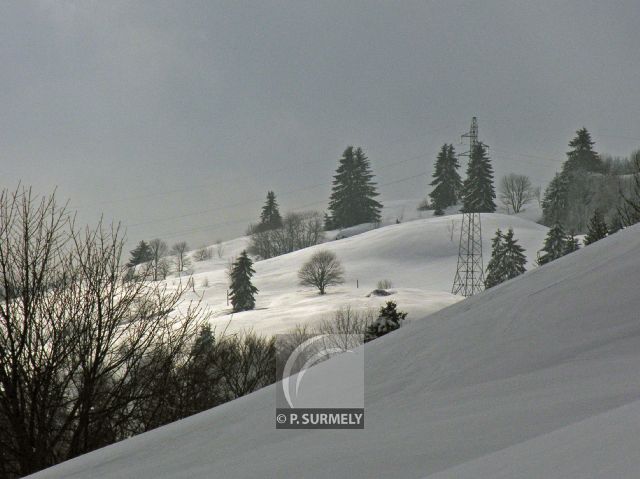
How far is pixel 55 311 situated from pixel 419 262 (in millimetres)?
61202

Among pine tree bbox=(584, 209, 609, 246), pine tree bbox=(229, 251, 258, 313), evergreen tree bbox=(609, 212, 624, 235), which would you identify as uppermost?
evergreen tree bbox=(609, 212, 624, 235)

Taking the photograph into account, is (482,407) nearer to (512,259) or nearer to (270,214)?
(512,259)

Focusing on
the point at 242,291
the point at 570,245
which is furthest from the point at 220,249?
the point at 570,245

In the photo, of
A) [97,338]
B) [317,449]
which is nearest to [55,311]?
[97,338]

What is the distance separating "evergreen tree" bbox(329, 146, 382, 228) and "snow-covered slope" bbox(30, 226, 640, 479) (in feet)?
278

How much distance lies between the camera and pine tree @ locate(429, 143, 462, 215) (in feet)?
→ 286

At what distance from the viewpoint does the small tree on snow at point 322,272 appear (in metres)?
63.0

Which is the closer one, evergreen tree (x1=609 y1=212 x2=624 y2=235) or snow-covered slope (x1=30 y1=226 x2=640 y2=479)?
snow-covered slope (x1=30 y1=226 x2=640 y2=479)

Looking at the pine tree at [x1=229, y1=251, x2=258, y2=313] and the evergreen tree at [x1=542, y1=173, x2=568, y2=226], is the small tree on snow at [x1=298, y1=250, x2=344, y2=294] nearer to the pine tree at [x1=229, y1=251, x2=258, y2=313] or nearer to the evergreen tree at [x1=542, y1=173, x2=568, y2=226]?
the pine tree at [x1=229, y1=251, x2=258, y2=313]

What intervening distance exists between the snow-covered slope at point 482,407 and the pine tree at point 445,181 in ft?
283

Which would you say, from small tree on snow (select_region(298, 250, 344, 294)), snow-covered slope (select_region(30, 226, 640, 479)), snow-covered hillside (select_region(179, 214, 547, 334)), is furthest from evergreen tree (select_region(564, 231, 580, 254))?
snow-covered slope (select_region(30, 226, 640, 479))

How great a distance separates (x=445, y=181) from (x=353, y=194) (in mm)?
14277

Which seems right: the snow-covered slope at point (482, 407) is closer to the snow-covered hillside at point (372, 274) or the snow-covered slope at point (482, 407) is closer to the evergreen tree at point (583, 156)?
the snow-covered hillside at point (372, 274)

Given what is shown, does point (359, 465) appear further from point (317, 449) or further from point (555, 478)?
point (555, 478)
